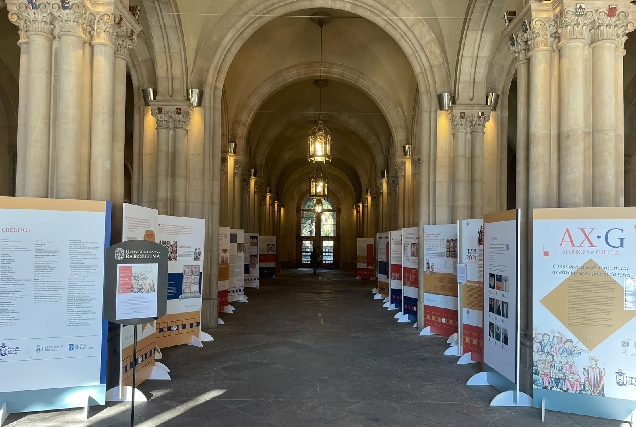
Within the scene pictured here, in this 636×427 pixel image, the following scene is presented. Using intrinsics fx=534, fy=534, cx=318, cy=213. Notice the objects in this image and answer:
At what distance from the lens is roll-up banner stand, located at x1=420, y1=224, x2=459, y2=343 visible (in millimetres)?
9844

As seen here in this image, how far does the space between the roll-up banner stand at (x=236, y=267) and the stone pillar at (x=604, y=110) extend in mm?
9859

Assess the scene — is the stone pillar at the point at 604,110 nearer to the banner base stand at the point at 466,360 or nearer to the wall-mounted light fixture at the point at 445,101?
the banner base stand at the point at 466,360

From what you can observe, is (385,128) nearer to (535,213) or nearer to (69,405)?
(535,213)

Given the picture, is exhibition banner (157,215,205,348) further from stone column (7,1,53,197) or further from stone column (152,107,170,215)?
stone column (7,1,53,197)

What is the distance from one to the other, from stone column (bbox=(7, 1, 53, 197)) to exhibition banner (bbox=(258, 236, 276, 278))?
18.9 m

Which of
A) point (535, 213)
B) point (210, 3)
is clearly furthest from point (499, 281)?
point (210, 3)

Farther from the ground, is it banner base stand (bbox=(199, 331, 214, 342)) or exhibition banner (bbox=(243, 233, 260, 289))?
exhibition banner (bbox=(243, 233, 260, 289))

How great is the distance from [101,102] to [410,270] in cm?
788

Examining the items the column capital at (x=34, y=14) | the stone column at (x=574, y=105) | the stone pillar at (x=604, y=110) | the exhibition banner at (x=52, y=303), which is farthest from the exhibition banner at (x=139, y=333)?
the stone pillar at (x=604, y=110)

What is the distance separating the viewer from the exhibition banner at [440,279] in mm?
9844

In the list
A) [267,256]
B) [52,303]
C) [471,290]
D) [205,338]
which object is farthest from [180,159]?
[267,256]

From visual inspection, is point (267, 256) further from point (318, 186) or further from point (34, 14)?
point (34, 14)

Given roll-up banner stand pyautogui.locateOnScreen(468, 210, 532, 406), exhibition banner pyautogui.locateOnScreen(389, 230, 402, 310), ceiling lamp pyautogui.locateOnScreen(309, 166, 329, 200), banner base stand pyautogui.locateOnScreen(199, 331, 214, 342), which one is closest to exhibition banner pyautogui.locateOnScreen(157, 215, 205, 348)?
banner base stand pyautogui.locateOnScreen(199, 331, 214, 342)

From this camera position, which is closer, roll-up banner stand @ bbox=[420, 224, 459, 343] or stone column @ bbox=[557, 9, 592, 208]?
stone column @ bbox=[557, 9, 592, 208]
